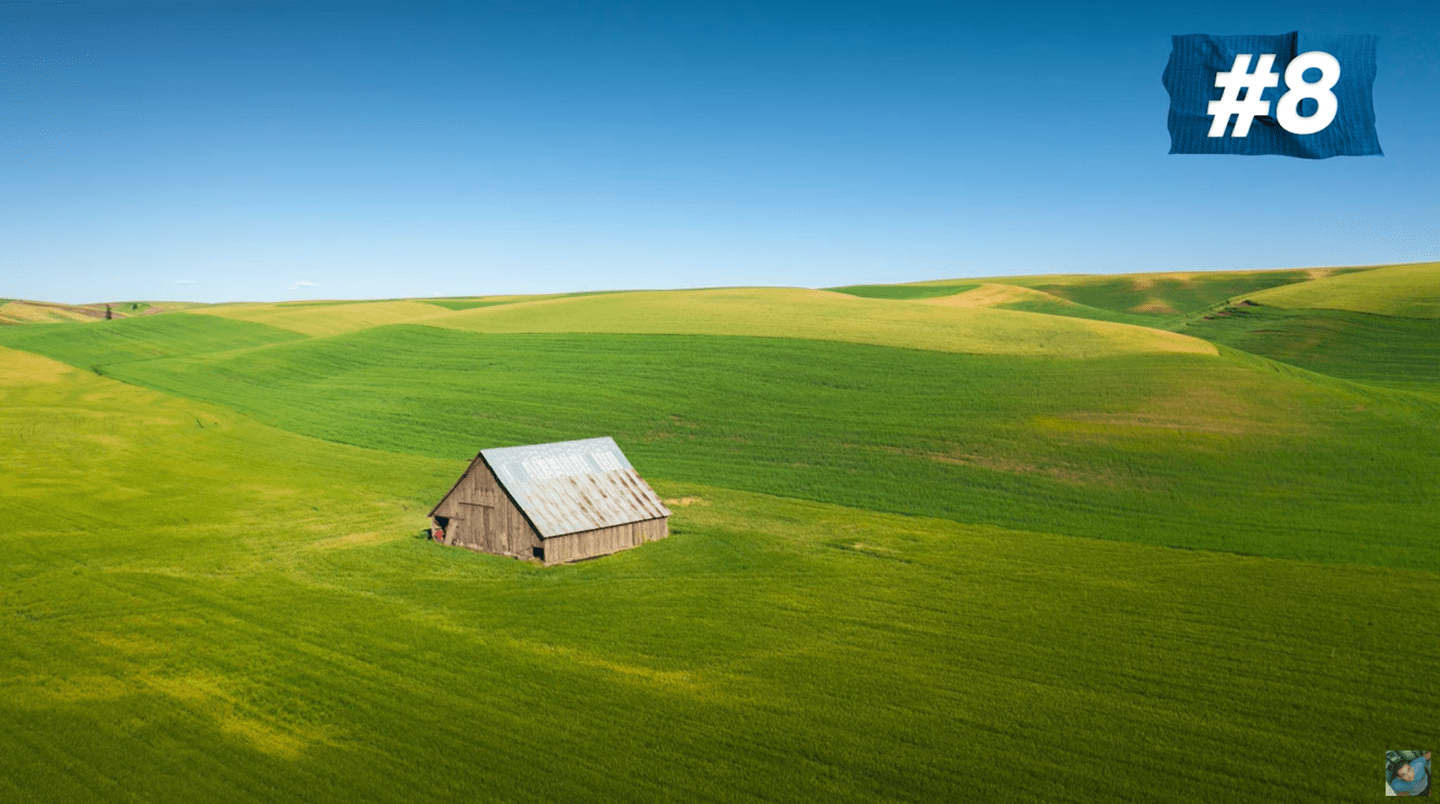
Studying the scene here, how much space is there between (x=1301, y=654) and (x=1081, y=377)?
33136 mm

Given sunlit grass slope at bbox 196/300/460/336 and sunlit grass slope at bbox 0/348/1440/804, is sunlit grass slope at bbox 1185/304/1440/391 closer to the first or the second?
sunlit grass slope at bbox 0/348/1440/804

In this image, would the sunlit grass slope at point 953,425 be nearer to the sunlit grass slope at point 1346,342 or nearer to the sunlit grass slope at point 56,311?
the sunlit grass slope at point 1346,342

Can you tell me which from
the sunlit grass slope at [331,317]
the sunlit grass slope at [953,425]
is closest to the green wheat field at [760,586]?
the sunlit grass slope at [953,425]

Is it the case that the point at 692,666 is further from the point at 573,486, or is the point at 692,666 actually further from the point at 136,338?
the point at 136,338

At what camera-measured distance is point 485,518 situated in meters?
30.6

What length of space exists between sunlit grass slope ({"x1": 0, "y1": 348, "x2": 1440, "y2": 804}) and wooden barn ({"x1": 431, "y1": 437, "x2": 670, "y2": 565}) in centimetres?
100

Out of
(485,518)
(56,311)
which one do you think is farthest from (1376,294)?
(56,311)

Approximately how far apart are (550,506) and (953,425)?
23.9 m

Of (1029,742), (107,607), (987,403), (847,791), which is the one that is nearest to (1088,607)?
(1029,742)

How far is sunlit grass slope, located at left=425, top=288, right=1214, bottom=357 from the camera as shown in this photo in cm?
6134

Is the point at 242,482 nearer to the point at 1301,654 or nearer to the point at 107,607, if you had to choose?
the point at 107,607

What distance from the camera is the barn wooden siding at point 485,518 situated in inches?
1162

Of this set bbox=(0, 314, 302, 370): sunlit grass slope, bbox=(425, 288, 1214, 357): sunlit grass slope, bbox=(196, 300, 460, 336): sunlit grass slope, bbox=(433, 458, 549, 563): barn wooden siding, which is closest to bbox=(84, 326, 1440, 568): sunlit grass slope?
bbox=(425, 288, 1214, 357): sunlit grass slope

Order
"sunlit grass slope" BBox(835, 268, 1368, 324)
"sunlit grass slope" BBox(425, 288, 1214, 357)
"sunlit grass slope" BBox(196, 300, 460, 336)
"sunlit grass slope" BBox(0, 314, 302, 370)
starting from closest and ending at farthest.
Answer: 1. "sunlit grass slope" BBox(425, 288, 1214, 357)
2. "sunlit grass slope" BBox(0, 314, 302, 370)
3. "sunlit grass slope" BBox(196, 300, 460, 336)
4. "sunlit grass slope" BBox(835, 268, 1368, 324)
